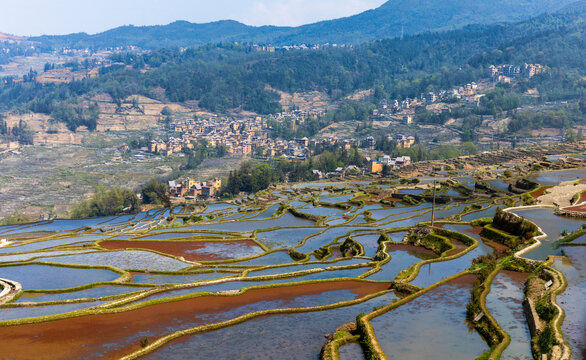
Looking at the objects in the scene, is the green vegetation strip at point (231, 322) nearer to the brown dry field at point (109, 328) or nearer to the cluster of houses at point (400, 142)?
the brown dry field at point (109, 328)

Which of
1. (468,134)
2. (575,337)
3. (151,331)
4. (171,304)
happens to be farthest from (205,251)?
(468,134)

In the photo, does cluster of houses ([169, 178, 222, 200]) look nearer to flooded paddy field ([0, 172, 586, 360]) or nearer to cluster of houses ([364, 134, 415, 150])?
flooded paddy field ([0, 172, 586, 360])

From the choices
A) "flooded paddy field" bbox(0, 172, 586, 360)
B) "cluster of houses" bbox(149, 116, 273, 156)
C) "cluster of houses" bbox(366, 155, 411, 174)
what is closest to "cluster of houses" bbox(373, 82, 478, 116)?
"cluster of houses" bbox(149, 116, 273, 156)

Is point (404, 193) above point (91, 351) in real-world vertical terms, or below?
below

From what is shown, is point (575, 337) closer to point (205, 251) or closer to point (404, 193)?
point (205, 251)

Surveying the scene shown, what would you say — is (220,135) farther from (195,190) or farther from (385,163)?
(195,190)

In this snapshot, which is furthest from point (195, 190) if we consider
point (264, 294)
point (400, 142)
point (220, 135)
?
point (220, 135)
